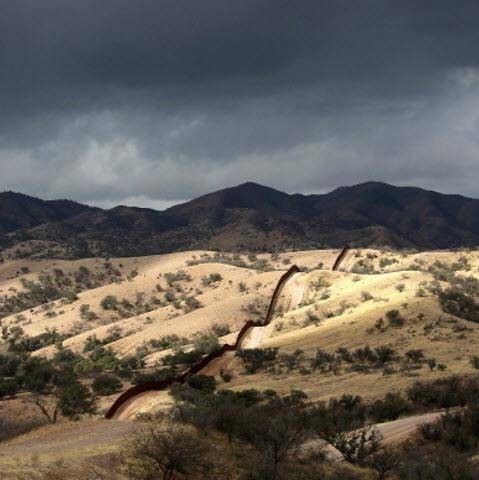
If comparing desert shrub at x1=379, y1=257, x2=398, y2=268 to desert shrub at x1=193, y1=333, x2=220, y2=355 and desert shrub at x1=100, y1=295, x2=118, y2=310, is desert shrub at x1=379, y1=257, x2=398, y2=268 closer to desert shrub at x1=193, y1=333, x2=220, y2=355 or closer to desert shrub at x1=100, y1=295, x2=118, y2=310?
desert shrub at x1=193, y1=333, x2=220, y2=355

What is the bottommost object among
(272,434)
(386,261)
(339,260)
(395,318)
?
(272,434)

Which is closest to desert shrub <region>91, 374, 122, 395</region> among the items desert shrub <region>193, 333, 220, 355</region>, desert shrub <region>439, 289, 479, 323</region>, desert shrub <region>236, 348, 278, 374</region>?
desert shrub <region>236, 348, 278, 374</region>

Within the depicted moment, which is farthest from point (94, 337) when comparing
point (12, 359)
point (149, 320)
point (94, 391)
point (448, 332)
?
point (448, 332)

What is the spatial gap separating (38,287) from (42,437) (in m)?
69.0

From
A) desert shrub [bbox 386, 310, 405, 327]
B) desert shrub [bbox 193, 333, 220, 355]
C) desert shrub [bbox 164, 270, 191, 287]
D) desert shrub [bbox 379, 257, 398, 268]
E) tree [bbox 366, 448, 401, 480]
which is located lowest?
tree [bbox 366, 448, 401, 480]

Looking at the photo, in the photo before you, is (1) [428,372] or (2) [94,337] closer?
(1) [428,372]

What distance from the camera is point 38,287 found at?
88688 millimetres

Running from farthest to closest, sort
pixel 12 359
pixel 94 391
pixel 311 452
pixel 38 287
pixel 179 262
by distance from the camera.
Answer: pixel 179 262 < pixel 38 287 < pixel 12 359 < pixel 94 391 < pixel 311 452

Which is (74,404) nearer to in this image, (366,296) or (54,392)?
(54,392)

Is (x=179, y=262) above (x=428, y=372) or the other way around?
above

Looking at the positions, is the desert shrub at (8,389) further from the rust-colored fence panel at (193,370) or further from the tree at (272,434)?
the tree at (272,434)

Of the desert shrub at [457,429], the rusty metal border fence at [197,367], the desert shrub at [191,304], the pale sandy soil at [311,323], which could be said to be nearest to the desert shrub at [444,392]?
the pale sandy soil at [311,323]

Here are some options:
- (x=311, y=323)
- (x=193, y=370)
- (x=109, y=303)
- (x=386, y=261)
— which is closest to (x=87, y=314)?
(x=109, y=303)

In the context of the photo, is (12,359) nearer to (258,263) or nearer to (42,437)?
(42,437)
